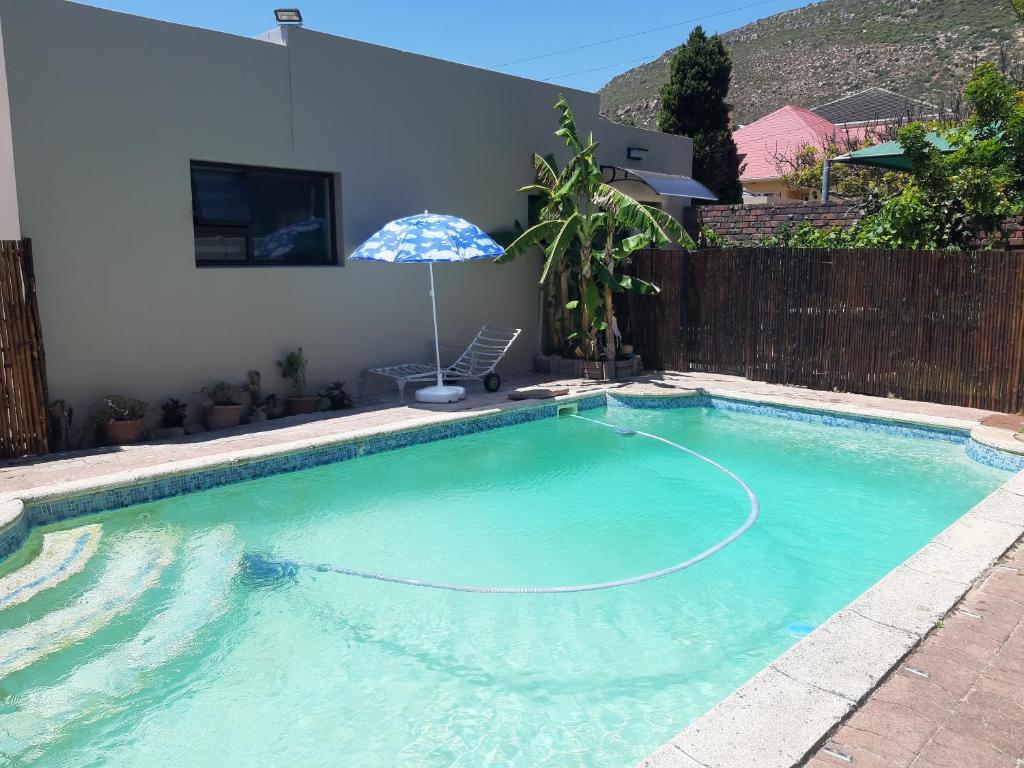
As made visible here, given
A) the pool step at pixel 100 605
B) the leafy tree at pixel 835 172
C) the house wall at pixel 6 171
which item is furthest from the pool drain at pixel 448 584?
the leafy tree at pixel 835 172

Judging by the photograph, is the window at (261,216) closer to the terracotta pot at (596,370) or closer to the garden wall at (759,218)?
the terracotta pot at (596,370)

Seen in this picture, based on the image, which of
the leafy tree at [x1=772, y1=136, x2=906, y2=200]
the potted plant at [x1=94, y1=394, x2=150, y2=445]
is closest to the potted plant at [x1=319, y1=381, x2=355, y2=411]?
the potted plant at [x1=94, y1=394, x2=150, y2=445]

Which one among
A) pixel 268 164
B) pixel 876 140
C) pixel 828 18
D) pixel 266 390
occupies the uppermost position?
pixel 828 18

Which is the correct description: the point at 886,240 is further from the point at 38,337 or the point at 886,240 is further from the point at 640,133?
the point at 38,337

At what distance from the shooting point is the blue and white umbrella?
401 inches

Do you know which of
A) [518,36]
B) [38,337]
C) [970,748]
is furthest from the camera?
[518,36]

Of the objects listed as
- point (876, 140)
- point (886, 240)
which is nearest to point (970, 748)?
point (886, 240)

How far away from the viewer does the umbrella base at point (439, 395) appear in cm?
1118

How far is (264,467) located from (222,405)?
180 centimetres

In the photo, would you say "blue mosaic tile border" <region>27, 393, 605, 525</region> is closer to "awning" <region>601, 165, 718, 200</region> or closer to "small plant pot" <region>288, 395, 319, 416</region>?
"small plant pot" <region>288, 395, 319, 416</region>

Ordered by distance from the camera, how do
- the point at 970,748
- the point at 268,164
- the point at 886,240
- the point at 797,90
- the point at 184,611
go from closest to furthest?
the point at 970,748 < the point at 184,611 < the point at 268,164 < the point at 886,240 < the point at 797,90

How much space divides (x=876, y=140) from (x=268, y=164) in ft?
→ 82.2

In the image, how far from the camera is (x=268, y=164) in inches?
411

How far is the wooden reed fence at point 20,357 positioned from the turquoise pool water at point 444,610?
6.08 feet
